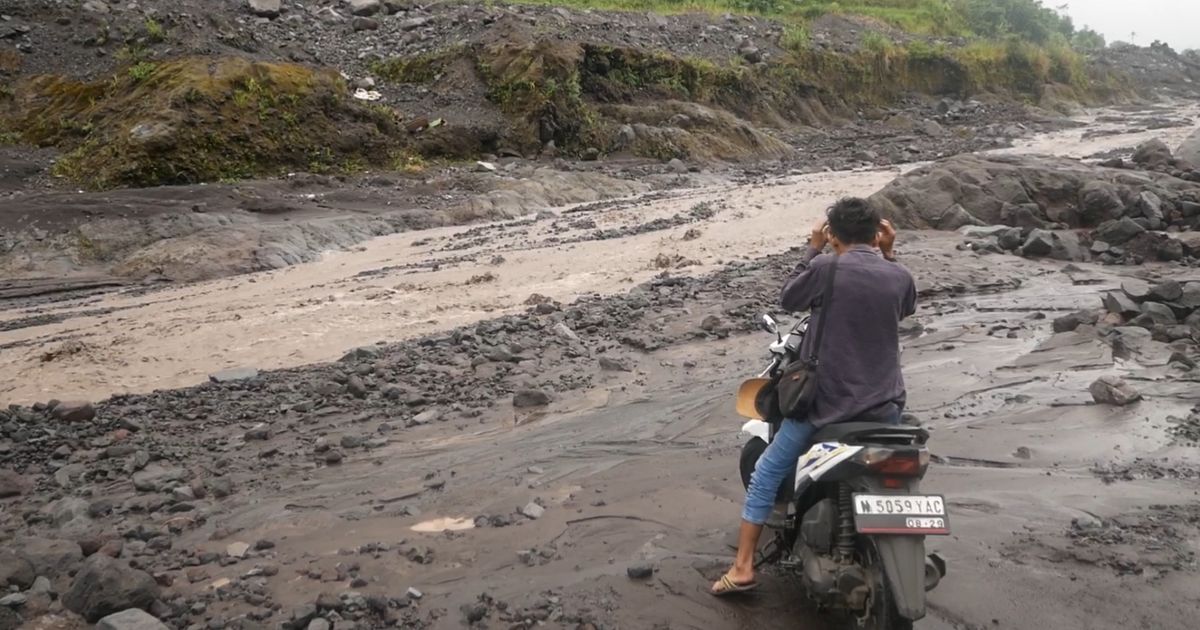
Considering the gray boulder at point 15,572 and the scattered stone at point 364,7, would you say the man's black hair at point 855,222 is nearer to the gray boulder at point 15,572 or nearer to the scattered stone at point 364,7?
the gray boulder at point 15,572

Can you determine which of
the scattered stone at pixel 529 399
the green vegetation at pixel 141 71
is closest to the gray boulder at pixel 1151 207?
the scattered stone at pixel 529 399

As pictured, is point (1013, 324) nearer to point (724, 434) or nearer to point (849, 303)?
point (724, 434)

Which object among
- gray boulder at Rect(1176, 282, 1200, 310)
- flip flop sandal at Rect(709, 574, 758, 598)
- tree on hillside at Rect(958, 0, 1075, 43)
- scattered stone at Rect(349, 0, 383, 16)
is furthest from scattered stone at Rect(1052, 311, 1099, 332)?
tree on hillside at Rect(958, 0, 1075, 43)

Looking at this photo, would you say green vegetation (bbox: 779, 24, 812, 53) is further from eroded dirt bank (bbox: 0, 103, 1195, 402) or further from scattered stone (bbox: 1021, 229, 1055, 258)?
scattered stone (bbox: 1021, 229, 1055, 258)

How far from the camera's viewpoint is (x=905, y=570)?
3418mm

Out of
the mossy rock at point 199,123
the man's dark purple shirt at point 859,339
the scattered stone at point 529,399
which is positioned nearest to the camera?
the man's dark purple shirt at point 859,339

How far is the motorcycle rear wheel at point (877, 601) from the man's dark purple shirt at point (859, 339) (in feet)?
1.72

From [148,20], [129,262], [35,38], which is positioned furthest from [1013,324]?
[35,38]

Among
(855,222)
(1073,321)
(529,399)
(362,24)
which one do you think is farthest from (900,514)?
(362,24)

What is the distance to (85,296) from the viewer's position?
40.8 ft

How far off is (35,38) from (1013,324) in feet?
70.6

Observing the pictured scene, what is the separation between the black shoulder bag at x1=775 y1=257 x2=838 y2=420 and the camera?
12.4ft

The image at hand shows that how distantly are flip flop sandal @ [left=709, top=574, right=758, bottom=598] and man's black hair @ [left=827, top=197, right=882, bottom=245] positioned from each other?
1.53 meters

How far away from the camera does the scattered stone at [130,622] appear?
149 inches
